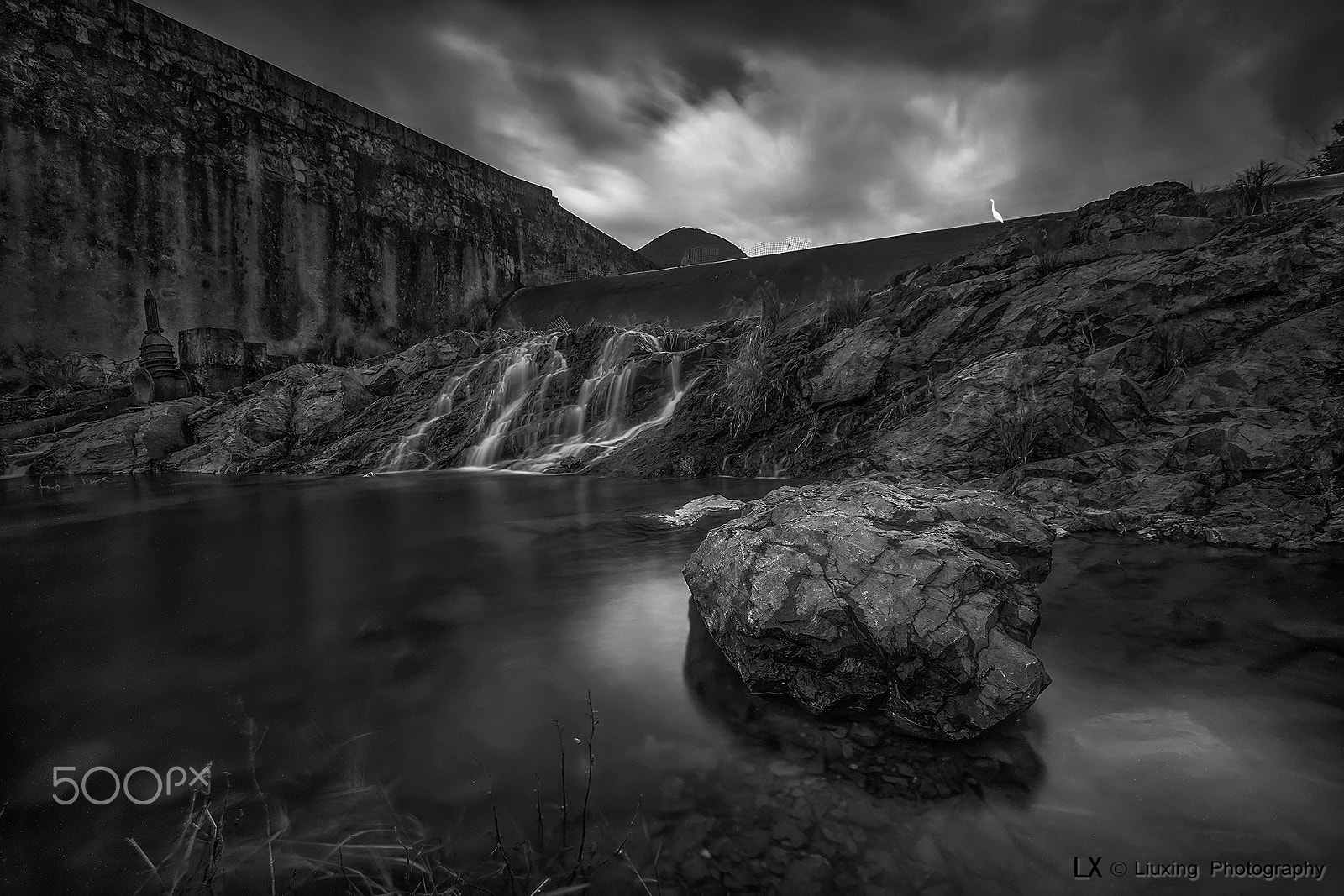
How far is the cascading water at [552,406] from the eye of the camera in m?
7.36

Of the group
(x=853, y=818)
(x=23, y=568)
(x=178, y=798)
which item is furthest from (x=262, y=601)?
(x=853, y=818)

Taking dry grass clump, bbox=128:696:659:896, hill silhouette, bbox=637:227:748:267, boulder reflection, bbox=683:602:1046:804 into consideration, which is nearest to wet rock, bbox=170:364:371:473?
dry grass clump, bbox=128:696:659:896

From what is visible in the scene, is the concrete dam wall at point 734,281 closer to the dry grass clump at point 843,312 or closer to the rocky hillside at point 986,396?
the dry grass clump at point 843,312

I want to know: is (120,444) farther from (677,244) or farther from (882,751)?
(677,244)

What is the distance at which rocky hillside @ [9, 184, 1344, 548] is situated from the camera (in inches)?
126

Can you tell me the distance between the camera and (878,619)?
4.98ft

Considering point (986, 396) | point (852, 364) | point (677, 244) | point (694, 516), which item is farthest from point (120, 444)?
point (677, 244)

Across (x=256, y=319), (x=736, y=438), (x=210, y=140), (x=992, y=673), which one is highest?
(x=210, y=140)

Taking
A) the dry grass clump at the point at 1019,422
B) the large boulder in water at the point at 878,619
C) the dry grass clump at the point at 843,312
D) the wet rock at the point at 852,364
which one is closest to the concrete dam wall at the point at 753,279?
the dry grass clump at the point at 843,312

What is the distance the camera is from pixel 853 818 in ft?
3.74

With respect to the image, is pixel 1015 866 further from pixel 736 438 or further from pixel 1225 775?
pixel 736 438

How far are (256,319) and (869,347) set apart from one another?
Answer: 1276 centimetres

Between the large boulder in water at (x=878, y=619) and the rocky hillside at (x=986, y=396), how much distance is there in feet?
→ 6.62

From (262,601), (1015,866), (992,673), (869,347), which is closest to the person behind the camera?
(1015,866)
